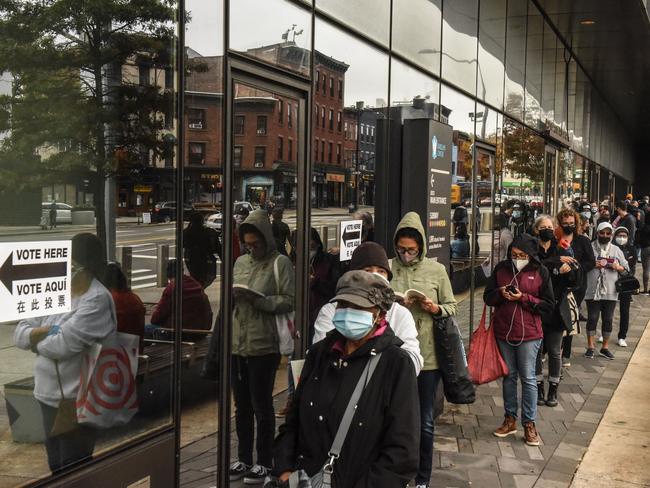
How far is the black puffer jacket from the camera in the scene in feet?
10.5

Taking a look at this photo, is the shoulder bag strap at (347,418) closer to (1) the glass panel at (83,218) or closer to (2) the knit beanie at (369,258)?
(1) the glass panel at (83,218)

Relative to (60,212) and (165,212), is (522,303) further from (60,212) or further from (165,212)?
(60,212)

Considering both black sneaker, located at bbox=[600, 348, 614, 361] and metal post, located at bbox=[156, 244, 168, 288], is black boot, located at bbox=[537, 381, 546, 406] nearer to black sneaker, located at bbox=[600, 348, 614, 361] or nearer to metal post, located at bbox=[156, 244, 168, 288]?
black sneaker, located at bbox=[600, 348, 614, 361]

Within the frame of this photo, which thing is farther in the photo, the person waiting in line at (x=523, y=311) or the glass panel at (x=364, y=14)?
the person waiting in line at (x=523, y=311)

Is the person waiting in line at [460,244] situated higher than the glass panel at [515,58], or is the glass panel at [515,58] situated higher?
the glass panel at [515,58]

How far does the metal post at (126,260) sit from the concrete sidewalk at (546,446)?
3.56 ft

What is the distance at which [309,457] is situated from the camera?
343cm

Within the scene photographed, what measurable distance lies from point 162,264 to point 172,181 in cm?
44

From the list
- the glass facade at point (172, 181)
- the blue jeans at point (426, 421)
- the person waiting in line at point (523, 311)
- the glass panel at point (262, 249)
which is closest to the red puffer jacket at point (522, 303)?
the person waiting in line at point (523, 311)

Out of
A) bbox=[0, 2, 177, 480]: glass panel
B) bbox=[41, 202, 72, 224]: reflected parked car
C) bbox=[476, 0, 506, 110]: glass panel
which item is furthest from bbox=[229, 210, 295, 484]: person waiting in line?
bbox=[476, 0, 506, 110]: glass panel

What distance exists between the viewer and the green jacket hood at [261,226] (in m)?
4.86

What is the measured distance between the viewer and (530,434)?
6863 mm

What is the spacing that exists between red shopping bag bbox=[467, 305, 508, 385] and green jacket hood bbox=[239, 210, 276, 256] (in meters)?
2.61

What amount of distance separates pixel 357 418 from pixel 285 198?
2.38 m
